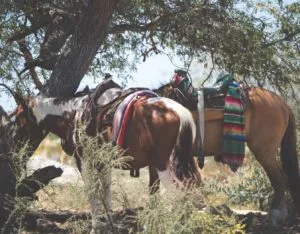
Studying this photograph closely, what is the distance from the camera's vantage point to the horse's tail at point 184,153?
16.7 feet

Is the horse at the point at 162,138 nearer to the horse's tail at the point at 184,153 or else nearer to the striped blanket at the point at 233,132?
the horse's tail at the point at 184,153

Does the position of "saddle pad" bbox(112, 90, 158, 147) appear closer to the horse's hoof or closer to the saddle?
the saddle

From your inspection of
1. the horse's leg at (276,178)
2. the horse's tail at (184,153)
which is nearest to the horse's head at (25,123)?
the horse's tail at (184,153)

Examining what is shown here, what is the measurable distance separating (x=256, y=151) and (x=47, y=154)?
45.6ft

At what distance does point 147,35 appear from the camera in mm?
8039

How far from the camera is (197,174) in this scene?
510cm

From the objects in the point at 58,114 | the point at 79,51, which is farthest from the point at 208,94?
the point at 58,114

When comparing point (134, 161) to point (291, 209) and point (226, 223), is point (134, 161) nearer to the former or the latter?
point (226, 223)

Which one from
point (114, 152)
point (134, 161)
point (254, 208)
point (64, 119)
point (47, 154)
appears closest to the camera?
point (114, 152)

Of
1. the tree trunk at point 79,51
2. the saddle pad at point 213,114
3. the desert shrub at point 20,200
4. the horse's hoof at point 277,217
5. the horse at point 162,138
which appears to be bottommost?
the horse's hoof at point 277,217

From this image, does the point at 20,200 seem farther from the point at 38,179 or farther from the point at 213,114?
the point at 213,114

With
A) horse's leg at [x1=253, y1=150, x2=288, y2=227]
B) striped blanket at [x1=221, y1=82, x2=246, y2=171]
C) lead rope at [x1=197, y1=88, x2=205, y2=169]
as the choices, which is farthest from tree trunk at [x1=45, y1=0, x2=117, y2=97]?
horse's leg at [x1=253, y1=150, x2=288, y2=227]

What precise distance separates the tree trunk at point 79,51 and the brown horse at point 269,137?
102 cm

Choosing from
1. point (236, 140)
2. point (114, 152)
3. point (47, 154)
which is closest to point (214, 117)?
point (236, 140)
